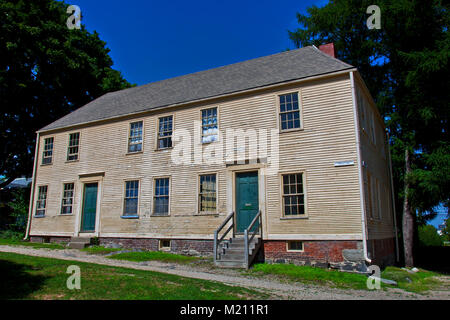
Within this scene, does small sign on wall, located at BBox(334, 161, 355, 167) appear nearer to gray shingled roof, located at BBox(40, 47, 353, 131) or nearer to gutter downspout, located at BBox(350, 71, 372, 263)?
gutter downspout, located at BBox(350, 71, 372, 263)

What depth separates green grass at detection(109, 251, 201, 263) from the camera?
1368cm

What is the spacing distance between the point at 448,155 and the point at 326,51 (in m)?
7.54

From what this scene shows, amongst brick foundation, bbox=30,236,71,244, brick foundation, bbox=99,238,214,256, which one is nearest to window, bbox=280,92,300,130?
brick foundation, bbox=99,238,214,256

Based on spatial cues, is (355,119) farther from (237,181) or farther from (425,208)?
(425,208)

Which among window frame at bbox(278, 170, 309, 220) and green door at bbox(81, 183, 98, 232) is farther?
green door at bbox(81, 183, 98, 232)

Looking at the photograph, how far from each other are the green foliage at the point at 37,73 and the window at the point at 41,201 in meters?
9.14

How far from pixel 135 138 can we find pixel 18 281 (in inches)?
403

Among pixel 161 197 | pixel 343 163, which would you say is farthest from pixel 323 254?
pixel 161 197

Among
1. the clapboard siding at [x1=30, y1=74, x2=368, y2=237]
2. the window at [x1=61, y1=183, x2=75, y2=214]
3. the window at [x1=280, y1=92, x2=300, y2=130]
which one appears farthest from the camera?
the window at [x1=61, y1=183, x2=75, y2=214]

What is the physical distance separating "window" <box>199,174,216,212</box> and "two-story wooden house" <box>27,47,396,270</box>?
0.05 meters

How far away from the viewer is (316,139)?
43.7ft

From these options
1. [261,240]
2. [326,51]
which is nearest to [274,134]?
[261,240]

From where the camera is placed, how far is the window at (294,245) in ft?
42.5

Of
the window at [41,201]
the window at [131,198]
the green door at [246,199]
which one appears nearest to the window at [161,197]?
the window at [131,198]
